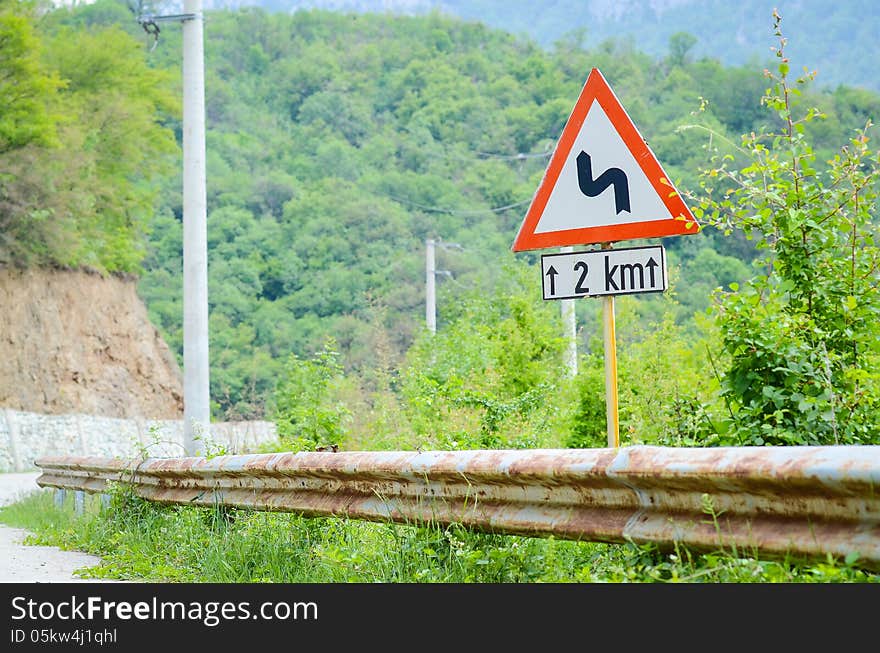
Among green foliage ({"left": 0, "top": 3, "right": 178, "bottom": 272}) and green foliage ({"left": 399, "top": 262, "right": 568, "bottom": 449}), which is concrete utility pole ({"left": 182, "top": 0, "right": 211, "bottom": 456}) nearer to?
green foliage ({"left": 399, "top": 262, "right": 568, "bottom": 449})

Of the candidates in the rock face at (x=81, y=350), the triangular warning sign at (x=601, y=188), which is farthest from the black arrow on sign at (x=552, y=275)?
the rock face at (x=81, y=350)

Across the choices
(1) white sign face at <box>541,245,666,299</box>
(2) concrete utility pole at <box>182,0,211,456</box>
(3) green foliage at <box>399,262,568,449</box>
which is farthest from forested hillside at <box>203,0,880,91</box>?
(1) white sign face at <box>541,245,666,299</box>

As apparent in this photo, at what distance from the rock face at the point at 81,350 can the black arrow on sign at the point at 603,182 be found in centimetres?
3752

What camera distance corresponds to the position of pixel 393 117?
86.5 metres

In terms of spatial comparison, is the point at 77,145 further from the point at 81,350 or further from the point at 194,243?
the point at 194,243

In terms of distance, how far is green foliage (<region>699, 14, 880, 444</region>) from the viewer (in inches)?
231

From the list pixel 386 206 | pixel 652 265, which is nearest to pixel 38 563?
pixel 652 265

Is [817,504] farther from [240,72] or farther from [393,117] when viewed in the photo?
[240,72]

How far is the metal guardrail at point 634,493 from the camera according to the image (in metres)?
3.33

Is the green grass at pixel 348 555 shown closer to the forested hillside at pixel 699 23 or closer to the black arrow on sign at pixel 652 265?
the black arrow on sign at pixel 652 265

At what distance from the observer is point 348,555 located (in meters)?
5.75

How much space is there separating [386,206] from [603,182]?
233ft
